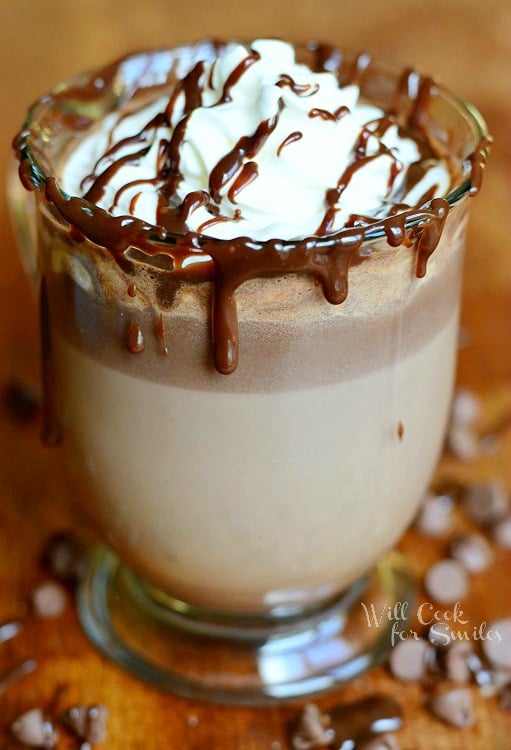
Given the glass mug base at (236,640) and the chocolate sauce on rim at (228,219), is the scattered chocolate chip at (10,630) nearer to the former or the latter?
the glass mug base at (236,640)

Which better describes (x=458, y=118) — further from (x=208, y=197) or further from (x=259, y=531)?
(x=259, y=531)

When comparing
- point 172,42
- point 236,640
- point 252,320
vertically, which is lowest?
point 236,640

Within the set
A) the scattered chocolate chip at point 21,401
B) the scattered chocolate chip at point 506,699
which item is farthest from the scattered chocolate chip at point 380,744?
the scattered chocolate chip at point 21,401

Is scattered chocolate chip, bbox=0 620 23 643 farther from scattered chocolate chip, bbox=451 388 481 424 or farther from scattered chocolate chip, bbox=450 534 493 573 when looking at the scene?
scattered chocolate chip, bbox=451 388 481 424

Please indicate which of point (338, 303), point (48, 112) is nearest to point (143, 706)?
point (338, 303)

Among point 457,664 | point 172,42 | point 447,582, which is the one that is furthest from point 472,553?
point 172,42

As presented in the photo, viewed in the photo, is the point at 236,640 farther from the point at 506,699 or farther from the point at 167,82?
the point at 167,82
